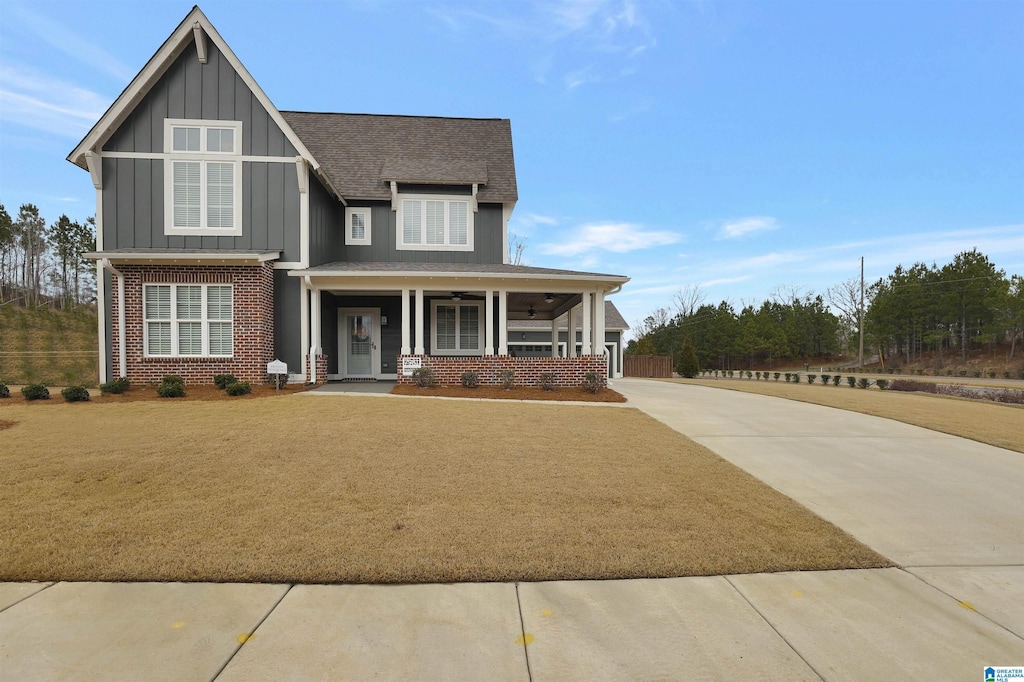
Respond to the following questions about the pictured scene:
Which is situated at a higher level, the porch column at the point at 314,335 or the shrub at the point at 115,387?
the porch column at the point at 314,335

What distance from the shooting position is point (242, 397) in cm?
1105

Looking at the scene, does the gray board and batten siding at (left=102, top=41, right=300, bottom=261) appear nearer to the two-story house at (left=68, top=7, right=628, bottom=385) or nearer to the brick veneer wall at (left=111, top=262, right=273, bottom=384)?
the two-story house at (left=68, top=7, right=628, bottom=385)

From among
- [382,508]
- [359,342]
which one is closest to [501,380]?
[359,342]

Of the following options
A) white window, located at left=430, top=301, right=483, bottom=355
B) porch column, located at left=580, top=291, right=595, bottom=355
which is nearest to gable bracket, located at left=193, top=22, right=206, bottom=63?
white window, located at left=430, top=301, right=483, bottom=355

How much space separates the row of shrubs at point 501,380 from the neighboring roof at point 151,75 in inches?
357

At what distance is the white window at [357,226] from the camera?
16.3 meters

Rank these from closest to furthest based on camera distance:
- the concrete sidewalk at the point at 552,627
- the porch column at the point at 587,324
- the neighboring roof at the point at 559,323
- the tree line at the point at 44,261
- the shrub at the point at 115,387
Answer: the concrete sidewalk at the point at 552,627 → the shrub at the point at 115,387 → the porch column at the point at 587,324 → the neighboring roof at the point at 559,323 → the tree line at the point at 44,261

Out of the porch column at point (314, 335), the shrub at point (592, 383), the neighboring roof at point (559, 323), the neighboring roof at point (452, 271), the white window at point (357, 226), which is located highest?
the white window at point (357, 226)

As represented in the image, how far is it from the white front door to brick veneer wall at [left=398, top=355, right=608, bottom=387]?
10.3 feet

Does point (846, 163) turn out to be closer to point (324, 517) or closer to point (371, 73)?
point (371, 73)

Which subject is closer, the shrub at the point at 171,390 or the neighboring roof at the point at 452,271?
the shrub at the point at 171,390

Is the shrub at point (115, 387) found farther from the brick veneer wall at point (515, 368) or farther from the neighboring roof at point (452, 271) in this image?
the brick veneer wall at point (515, 368)

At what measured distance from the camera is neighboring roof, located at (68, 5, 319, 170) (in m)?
12.2

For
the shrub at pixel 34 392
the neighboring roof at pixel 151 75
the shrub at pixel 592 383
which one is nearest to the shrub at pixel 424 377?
the shrub at pixel 592 383
